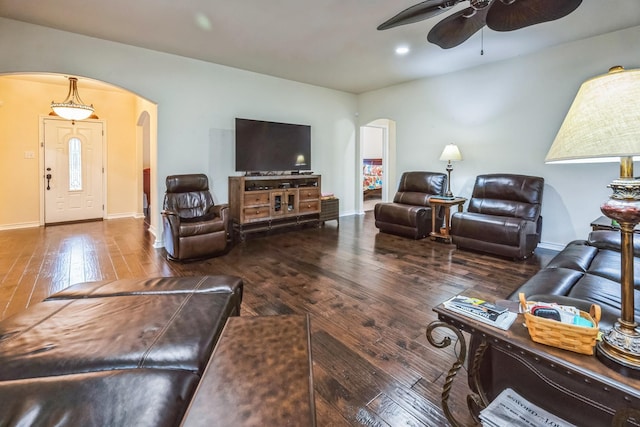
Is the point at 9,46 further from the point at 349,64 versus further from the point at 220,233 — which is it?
the point at 349,64

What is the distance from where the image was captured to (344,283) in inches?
124

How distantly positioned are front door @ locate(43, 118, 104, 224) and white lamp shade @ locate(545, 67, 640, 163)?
7.71 meters

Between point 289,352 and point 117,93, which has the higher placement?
point 117,93

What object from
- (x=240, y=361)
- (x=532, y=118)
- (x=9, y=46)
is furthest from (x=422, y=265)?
(x=9, y=46)

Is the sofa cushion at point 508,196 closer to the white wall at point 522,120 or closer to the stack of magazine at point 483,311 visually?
the white wall at point 522,120

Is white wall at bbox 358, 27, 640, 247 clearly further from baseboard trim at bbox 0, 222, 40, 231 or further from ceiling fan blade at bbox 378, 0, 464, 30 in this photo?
baseboard trim at bbox 0, 222, 40, 231

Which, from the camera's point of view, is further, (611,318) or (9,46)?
(9,46)

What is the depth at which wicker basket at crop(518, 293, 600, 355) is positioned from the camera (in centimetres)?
96

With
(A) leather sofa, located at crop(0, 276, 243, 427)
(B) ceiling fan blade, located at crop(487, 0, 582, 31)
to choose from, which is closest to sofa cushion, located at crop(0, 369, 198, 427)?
(A) leather sofa, located at crop(0, 276, 243, 427)

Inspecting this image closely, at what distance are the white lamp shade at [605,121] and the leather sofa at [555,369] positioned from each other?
617 mm

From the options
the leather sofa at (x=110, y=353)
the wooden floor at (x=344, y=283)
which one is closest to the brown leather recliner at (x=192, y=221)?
the wooden floor at (x=344, y=283)

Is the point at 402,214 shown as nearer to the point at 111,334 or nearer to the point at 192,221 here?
the point at 192,221

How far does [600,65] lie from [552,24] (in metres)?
0.97

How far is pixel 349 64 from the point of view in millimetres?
4875
